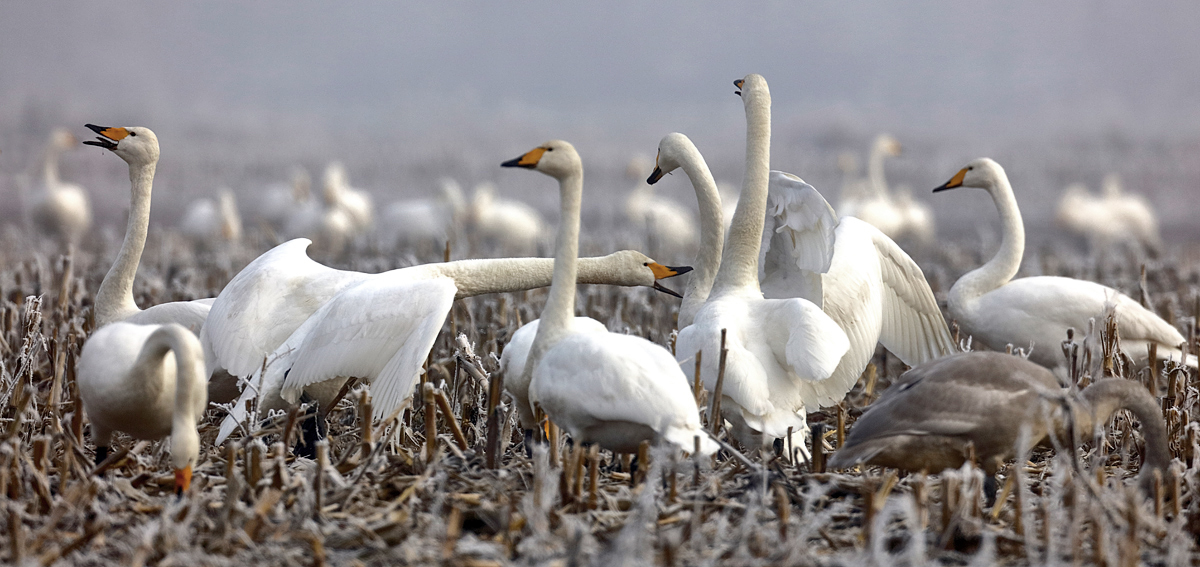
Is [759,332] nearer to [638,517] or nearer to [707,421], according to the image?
[707,421]

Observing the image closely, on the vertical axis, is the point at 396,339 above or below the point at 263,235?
below

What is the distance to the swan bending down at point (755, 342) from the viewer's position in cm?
420

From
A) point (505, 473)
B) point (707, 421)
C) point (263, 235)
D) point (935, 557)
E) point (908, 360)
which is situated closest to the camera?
point (935, 557)

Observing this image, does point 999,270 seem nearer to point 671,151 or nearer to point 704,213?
point 704,213

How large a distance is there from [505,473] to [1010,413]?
171 cm

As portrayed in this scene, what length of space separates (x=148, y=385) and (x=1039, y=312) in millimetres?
4517

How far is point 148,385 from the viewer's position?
146 inches

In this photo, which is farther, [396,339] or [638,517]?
[396,339]

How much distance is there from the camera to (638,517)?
3086 mm

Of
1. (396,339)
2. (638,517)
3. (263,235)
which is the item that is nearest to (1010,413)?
(638,517)

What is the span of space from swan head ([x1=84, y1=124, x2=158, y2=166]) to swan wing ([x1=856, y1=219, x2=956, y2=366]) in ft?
12.2

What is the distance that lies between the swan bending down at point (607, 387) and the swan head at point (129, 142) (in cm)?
276

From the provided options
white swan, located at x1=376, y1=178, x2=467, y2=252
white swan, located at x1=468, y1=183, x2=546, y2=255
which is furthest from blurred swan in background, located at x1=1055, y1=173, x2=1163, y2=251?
white swan, located at x1=376, y1=178, x2=467, y2=252

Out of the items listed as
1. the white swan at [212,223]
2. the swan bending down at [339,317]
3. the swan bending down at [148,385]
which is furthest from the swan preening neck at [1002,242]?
the white swan at [212,223]
